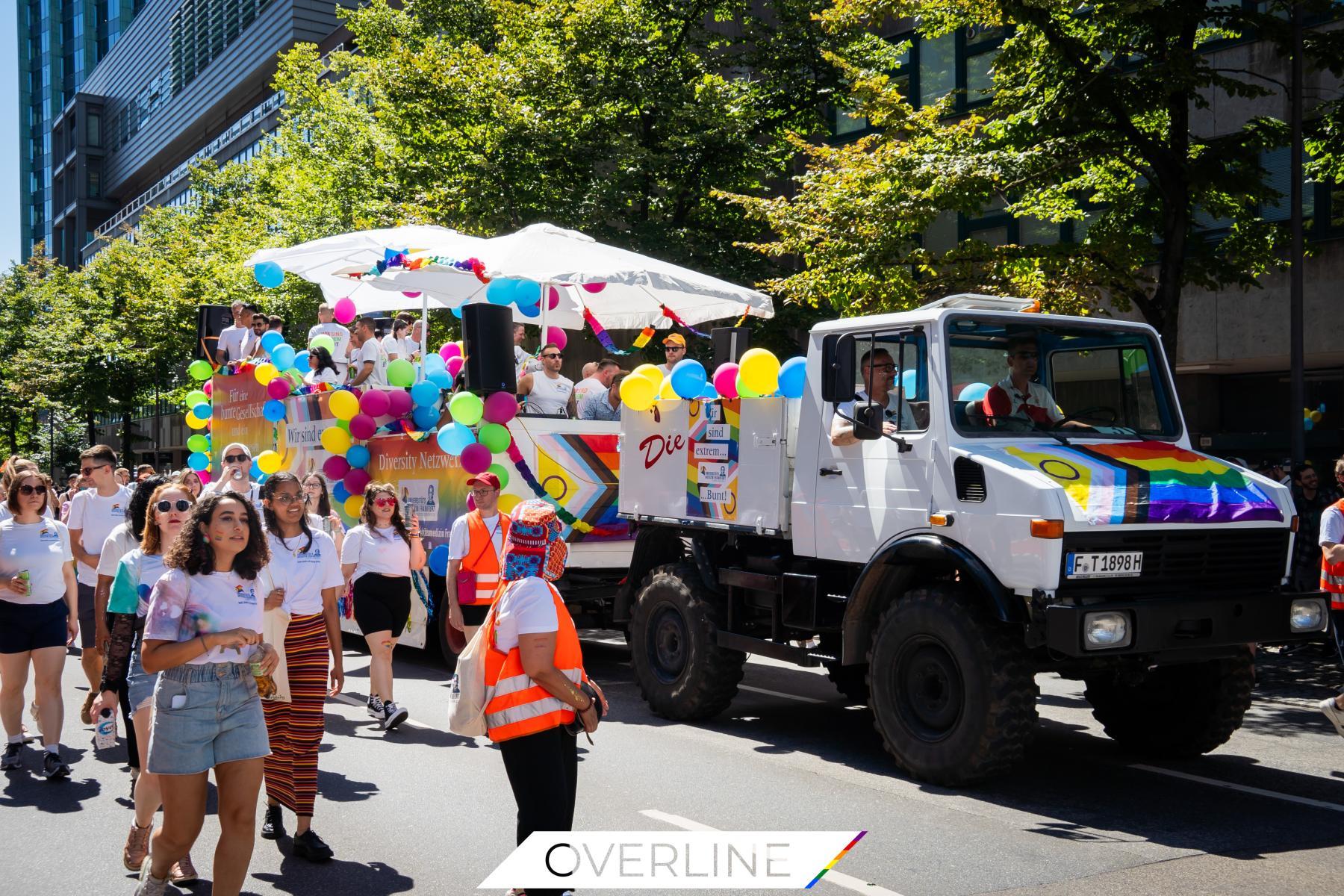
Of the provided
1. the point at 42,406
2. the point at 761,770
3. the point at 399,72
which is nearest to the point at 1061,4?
the point at 761,770

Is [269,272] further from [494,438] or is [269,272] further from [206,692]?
[206,692]

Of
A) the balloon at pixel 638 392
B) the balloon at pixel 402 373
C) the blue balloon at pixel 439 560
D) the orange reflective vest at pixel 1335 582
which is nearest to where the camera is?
the orange reflective vest at pixel 1335 582

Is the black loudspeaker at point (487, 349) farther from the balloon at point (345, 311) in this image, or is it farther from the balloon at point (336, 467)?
the balloon at point (345, 311)

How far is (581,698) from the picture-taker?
181 inches

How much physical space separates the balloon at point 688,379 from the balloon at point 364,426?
4.63 metres

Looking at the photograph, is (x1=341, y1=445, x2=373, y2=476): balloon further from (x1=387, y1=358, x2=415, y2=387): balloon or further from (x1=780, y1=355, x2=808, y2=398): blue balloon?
(x1=780, y1=355, x2=808, y2=398): blue balloon

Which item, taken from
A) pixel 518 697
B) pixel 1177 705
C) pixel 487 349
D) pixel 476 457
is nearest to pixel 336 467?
pixel 476 457

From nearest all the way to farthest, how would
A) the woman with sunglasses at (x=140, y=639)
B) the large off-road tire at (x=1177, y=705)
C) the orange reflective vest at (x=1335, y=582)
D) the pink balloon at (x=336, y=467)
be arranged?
1. the woman with sunglasses at (x=140, y=639)
2. the large off-road tire at (x=1177, y=705)
3. the orange reflective vest at (x=1335, y=582)
4. the pink balloon at (x=336, y=467)

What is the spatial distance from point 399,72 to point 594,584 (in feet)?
44.0

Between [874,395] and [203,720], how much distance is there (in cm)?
476

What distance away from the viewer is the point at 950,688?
7.10 metres

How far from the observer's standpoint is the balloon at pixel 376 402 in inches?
483

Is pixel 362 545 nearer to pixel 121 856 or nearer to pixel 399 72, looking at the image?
pixel 121 856

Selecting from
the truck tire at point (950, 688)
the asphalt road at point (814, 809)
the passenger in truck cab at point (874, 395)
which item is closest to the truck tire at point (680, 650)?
the asphalt road at point (814, 809)
